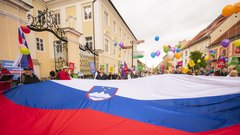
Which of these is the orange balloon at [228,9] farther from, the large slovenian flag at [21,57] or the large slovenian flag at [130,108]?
the large slovenian flag at [21,57]

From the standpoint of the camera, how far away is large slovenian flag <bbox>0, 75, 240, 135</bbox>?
6.21ft

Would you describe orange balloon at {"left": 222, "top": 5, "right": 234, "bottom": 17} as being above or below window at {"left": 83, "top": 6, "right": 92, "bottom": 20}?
below

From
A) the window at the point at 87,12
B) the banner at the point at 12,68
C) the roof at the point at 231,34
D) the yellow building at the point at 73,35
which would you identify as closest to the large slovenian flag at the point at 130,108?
the banner at the point at 12,68

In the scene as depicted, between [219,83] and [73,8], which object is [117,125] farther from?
[73,8]

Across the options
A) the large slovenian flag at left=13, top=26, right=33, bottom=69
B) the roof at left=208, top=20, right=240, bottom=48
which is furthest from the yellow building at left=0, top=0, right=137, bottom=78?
the roof at left=208, top=20, right=240, bottom=48

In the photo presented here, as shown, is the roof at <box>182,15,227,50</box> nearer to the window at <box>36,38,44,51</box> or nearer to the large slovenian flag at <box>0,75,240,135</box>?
the large slovenian flag at <box>0,75,240,135</box>

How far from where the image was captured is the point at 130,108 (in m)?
2.28

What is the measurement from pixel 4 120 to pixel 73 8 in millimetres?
14160

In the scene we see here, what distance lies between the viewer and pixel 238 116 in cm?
185

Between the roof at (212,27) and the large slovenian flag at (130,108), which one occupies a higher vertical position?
the roof at (212,27)

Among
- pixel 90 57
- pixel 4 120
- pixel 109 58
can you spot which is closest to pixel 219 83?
pixel 4 120

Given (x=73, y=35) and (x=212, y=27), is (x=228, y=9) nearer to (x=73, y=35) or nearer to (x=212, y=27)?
(x=73, y=35)

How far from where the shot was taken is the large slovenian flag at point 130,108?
1.89 metres

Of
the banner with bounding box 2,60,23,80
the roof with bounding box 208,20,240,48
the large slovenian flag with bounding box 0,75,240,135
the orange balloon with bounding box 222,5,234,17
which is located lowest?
the large slovenian flag with bounding box 0,75,240,135
